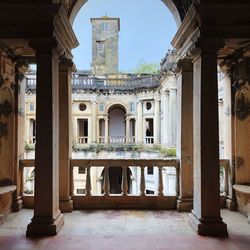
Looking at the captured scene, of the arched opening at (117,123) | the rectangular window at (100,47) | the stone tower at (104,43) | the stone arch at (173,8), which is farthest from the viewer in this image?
the rectangular window at (100,47)

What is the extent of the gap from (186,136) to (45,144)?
3.33 metres

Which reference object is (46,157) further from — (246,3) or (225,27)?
(246,3)

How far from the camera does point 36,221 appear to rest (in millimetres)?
5211

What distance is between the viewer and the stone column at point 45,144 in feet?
17.2

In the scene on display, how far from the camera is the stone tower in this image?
41.5 metres

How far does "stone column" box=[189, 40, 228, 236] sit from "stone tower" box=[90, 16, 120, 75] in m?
36.8

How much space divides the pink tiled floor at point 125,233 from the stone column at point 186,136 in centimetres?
46

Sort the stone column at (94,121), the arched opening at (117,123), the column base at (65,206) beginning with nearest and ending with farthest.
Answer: the column base at (65,206)
the stone column at (94,121)
the arched opening at (117,123)

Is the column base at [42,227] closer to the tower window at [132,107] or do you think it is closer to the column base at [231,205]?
the column base at [231,205]

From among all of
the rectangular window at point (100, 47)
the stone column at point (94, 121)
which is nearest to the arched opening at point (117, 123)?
the stone column at point (94, 121)

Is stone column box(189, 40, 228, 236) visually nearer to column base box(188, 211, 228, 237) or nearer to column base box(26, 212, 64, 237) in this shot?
column base box(188, 211, 228, 237)

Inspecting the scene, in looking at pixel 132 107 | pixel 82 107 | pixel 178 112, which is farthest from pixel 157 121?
pixel 178 112

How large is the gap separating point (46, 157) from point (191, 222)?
3.07 metres

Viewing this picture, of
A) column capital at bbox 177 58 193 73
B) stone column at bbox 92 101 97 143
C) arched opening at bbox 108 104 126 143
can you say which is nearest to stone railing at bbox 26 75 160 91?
stone column at bbox 92 101 97 143
